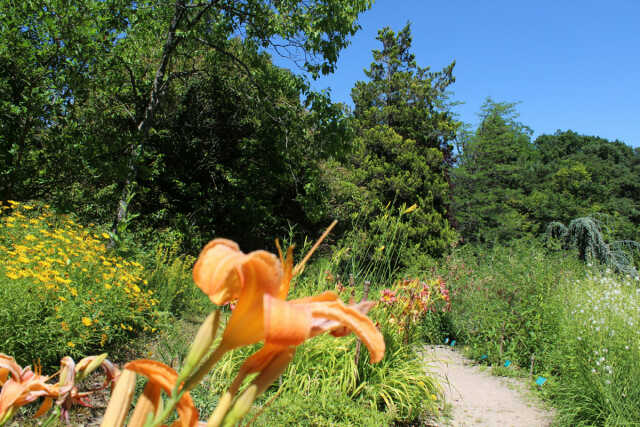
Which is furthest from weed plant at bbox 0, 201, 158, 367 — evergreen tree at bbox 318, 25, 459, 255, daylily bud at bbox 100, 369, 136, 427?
evergreen tree at bbox 318, 25, 459, 255

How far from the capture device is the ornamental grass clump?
0.84 ft

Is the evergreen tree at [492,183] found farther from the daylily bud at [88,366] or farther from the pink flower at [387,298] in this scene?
the daylily bud at [88,366]

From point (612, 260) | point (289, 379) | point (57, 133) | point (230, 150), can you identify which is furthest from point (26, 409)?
point (612, 260)

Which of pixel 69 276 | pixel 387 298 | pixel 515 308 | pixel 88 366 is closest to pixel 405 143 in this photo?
pixel 515 308

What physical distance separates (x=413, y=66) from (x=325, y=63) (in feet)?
23.7

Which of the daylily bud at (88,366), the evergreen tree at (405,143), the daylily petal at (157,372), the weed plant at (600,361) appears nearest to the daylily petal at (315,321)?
the daylily petal at (157,372)

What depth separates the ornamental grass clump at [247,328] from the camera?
257mm

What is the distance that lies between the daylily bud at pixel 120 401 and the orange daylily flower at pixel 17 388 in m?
0.13

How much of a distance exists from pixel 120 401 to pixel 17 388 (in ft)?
0.53

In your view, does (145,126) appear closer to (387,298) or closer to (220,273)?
(387,298)

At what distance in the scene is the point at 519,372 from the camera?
16.4 ft

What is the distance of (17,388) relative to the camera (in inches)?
16.0

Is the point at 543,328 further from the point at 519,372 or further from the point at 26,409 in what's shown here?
the point at 26,409

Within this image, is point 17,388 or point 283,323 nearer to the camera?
point 283,323
